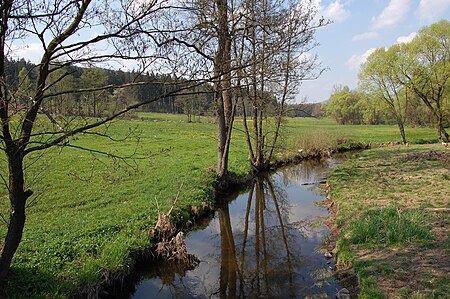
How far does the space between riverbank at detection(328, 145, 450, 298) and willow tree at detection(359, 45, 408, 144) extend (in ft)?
59.5

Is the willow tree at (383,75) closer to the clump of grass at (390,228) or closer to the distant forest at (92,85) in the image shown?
the clump of grass at (390,228)

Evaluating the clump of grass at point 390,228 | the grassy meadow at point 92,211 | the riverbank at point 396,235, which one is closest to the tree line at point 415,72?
the riverbank at point 396,235

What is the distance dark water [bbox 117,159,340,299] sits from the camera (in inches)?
289

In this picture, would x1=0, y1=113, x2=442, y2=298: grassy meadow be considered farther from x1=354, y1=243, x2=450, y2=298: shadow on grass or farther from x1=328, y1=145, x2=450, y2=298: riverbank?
x1=328, y1=145, x2=450, y2=298: riverbank

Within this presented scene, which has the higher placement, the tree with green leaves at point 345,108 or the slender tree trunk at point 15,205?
the tree with green leaves at point 345,108

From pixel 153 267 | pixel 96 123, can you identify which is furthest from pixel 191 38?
pixel 153 267

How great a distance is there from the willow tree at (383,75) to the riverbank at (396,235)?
18139 millimetres

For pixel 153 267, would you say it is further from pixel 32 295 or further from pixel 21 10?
pixel 21 10

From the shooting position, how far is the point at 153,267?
8.40m

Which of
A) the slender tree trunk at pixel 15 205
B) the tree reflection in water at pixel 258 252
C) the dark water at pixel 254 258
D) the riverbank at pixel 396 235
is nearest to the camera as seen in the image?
the slender tree trunk at pixel 15 205

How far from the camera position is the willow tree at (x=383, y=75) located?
29.8 meters

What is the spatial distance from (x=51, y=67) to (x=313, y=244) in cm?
803

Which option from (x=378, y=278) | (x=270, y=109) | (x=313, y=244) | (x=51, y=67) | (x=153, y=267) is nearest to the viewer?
(x=51, y=67)

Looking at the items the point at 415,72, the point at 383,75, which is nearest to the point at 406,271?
the point at 415,72
